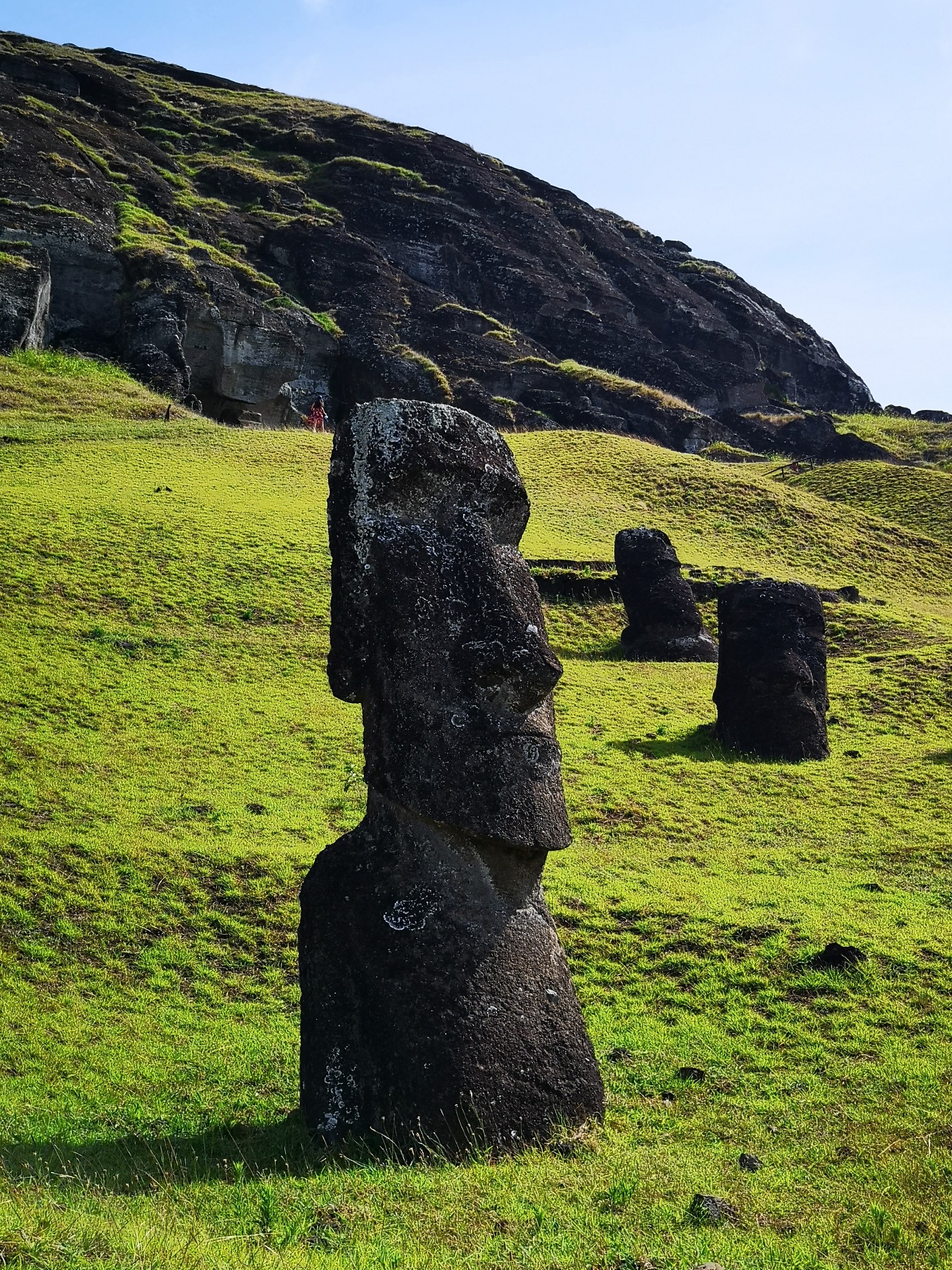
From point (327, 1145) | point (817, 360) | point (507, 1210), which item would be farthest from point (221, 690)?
point (817, 360)

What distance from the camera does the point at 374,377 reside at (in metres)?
52.6

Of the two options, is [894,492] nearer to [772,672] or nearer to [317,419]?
[317,419]

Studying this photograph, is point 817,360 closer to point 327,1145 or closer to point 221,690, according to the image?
point 221,690

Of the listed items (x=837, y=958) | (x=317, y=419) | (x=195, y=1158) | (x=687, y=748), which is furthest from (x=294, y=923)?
(x=317, y=419)

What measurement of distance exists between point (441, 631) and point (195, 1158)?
299cm

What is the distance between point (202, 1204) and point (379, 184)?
77177mm

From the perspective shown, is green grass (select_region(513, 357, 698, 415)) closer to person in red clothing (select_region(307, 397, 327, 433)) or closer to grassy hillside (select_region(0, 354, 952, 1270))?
person in red clothing (select_region(307, 397, 327, 433))

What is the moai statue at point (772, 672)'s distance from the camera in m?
17.2

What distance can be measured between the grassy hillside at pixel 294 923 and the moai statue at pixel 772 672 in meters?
0.63

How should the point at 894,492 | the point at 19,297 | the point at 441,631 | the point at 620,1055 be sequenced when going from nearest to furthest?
1. the point at 441,631
2. the point at 620,1055
3. the point at 19,297
4. the point at 894,492

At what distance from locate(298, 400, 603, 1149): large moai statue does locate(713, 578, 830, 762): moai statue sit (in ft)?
35.9

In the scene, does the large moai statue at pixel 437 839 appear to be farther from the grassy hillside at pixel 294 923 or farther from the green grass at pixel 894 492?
the green grass at pixel 894 492

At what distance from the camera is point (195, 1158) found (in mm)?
5973

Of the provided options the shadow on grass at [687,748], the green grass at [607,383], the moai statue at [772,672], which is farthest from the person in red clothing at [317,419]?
the moai statue at [772,672]
